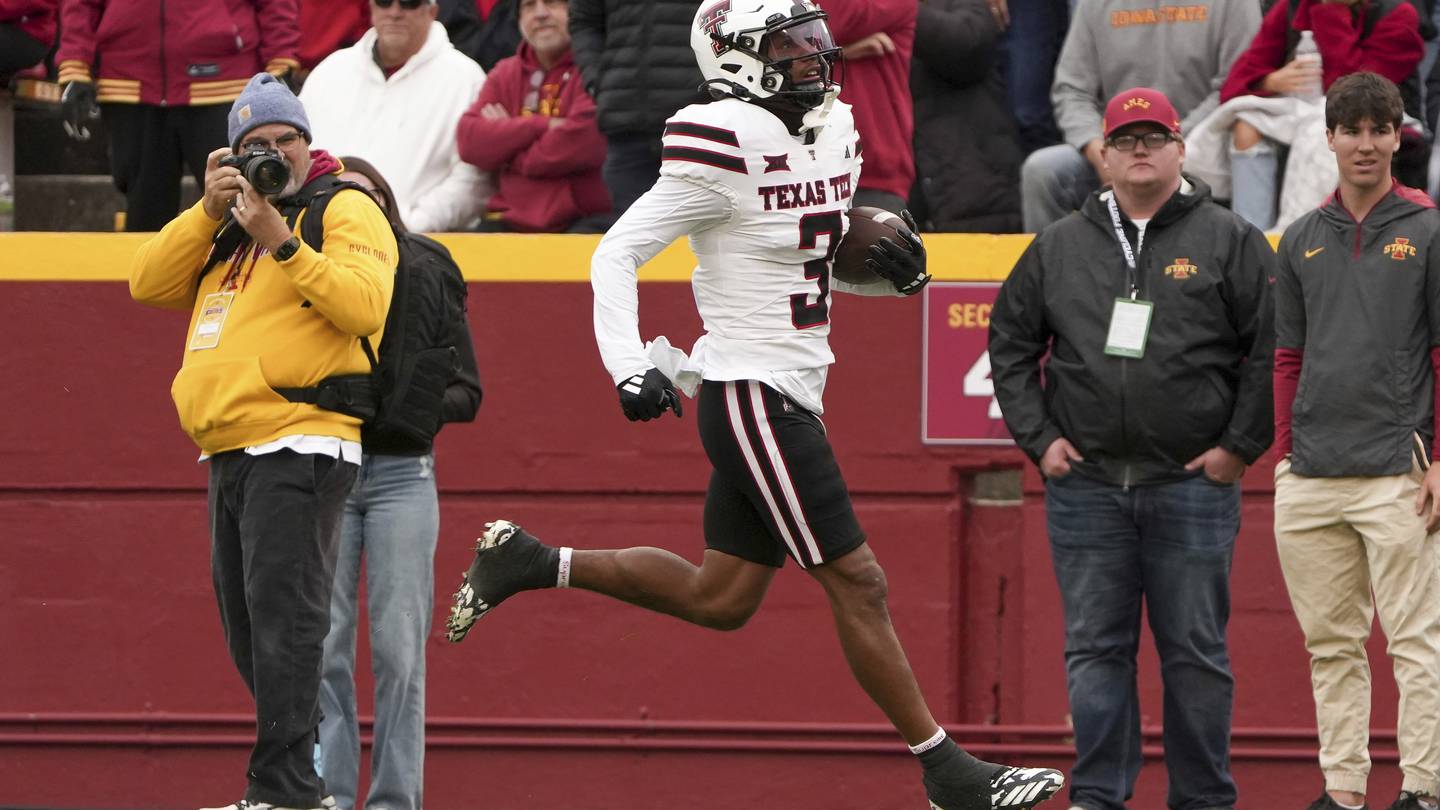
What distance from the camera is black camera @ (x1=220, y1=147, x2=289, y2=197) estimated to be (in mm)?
5770

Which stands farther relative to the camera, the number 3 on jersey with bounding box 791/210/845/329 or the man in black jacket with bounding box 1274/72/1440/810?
the man in black jacket with bounding box 1274/72/1440/810

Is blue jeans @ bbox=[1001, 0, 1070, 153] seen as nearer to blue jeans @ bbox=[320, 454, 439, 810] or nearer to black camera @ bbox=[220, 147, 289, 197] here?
blue jeans @ bbox=[320, 454, 439, 810]

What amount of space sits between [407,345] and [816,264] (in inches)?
52.0

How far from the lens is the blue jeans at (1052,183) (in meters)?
8.34

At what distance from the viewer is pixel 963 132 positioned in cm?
876

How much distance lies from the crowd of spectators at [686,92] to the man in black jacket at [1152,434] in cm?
132

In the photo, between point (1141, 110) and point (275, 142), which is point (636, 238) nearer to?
point (275, 142)

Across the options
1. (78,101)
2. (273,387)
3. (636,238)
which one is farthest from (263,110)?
(78,101)

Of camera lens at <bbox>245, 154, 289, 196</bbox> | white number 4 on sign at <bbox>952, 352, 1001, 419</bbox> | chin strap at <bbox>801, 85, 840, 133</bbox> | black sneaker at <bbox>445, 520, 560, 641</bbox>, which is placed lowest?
black sneaker at <bbox>445, 520, 560, 641</bbox>

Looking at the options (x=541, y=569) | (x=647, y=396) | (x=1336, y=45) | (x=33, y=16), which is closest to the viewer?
(x=647, y=396)

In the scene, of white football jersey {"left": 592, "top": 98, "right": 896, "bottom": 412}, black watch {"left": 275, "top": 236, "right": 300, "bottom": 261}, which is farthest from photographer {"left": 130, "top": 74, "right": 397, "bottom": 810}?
white football jersey {"left": 592, "top": 98, "right": 896, "bottom": 412}

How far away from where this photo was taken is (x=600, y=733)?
328 inches

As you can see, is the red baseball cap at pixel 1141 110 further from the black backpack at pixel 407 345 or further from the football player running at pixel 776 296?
the black backpack at pixel 407 345

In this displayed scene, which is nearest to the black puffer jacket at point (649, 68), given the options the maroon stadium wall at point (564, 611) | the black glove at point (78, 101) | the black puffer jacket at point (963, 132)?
the maroon stadium wall at point (564, 611)
